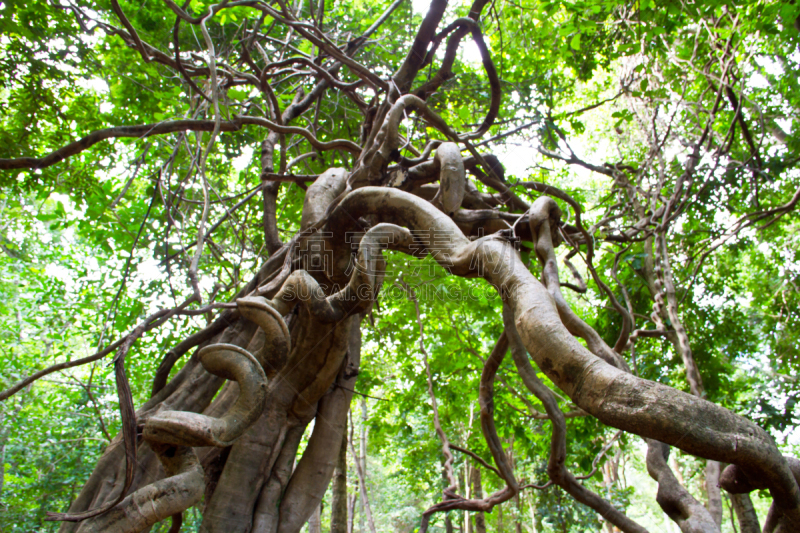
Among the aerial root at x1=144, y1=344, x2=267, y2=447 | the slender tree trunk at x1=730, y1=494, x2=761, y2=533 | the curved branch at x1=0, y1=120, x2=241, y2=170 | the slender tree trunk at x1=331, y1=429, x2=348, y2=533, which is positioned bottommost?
the slender tree trunk at x1=730, y1=494, x2=761, y2=533

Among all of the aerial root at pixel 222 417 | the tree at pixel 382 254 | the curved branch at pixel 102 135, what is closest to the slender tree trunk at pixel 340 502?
the tree at pixel 382 254

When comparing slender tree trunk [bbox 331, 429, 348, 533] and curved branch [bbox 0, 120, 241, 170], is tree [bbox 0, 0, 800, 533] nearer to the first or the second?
curved branch [bbox 0, 120, 241, 170]

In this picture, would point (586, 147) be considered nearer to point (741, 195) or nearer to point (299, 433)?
point (741, 195)

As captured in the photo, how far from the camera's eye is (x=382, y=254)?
1.95 meters

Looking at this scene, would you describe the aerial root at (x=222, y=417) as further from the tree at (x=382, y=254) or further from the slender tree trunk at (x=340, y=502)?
the slender tree trunk at (x=340, y=502)

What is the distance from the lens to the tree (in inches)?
65.9

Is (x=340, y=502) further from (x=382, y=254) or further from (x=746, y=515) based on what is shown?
(x=382, y=254)

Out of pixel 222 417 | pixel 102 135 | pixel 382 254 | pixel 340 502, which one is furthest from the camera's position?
pixel 340 502

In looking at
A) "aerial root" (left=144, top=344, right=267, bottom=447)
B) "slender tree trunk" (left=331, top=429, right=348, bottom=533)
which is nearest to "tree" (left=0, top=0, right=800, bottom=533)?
"aerial root" (left=144, top=344, right=267, bottom=447)

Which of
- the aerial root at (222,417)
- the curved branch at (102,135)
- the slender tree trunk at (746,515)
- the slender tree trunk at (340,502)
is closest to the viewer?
the aerial root at (222,417)

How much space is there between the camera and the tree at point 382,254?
167 centimetres

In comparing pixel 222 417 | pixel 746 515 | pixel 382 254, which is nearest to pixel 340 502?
pixel 746 515

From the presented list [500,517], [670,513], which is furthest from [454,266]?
[500,517]

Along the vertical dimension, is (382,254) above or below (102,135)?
below
